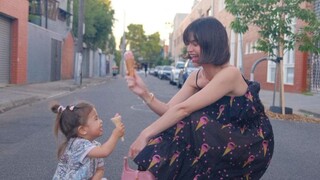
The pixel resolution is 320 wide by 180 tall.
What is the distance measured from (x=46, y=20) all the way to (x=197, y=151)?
90.2 ft

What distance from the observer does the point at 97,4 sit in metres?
41.2

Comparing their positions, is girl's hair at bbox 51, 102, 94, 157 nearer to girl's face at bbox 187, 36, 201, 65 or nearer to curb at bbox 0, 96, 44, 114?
girl's face at bbox 187, 36, 201, 65

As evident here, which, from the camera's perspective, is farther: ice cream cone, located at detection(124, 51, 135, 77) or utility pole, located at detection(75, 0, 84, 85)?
utility pole, located at detection(75, 0, 84, 85)

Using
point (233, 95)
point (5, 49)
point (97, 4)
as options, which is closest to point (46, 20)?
point (5, 49)

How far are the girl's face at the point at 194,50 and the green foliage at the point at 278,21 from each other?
1006 cm

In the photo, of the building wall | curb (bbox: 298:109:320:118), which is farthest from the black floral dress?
the building wall

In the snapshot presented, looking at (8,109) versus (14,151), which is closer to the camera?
(14,151)

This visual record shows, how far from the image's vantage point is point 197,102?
286cm

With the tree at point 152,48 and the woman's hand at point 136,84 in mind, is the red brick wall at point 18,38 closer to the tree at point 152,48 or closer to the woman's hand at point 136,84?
the woman's hand at point 136,84

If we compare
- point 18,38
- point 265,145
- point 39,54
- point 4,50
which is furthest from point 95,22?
point 265,145

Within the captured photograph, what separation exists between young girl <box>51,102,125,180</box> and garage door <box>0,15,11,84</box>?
736 inches

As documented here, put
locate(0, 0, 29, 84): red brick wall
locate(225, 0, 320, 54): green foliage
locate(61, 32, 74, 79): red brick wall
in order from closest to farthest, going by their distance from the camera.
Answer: locate(225, 0, 320, 54): green foliage
locate(0, 0, 29, 84): red brick wall
locate(61, 32, 74, 79): red brick wall

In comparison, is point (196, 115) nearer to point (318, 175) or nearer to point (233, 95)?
point (233, 95)

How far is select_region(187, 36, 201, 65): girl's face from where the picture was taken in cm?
300
